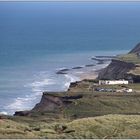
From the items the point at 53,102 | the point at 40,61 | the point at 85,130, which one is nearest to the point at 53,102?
the point at 53,102

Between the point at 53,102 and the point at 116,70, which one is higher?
the point at 116,70

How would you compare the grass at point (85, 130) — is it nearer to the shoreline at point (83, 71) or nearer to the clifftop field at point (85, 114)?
the clifftop field at point (85, 114)

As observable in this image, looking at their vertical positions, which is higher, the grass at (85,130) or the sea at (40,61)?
the sea at (40,61)

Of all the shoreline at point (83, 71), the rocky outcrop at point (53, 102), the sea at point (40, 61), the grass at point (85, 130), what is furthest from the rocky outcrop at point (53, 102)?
the grass at point (85, 130)

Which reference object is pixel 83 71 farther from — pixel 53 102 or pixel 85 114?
pixel 85 114

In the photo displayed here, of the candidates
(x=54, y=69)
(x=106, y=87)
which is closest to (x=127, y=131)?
(x=106, y=87)

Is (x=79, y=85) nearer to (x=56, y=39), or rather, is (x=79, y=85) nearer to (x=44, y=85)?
(x=44, y=85)

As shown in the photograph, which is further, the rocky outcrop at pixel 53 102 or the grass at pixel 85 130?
the rocky outcrop at pixel 53 102

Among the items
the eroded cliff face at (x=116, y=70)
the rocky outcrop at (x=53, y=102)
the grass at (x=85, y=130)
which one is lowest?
the grass at (x=85, y=130)

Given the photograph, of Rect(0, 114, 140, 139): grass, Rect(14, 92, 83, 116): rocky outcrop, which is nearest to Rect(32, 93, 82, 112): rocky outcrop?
Rect(14, 92, 83, 116): rocky outcrop
